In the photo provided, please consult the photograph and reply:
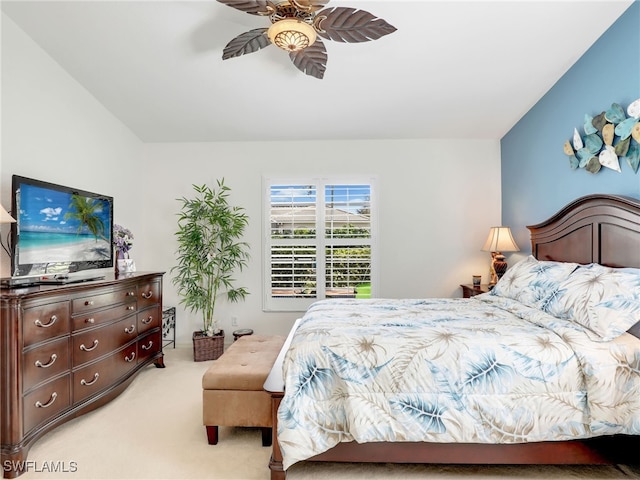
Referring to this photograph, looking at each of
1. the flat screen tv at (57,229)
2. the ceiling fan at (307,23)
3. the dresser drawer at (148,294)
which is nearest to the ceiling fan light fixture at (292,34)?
the ceiling fan at (307,23)

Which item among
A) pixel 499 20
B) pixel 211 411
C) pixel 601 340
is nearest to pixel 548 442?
pixel 601 340

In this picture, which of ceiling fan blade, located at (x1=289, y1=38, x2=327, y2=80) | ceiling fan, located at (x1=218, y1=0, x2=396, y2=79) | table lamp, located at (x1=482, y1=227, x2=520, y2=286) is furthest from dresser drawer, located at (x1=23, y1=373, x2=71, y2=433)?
table lamp, located at (x1=482, y1=227, x2=520, y2=286)

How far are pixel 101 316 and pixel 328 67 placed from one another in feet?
8.92

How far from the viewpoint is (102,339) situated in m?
2.72

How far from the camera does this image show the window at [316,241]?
439cm

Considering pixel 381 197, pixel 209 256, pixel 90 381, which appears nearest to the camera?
pixel 90 381

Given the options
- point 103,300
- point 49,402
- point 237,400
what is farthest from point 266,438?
point 103,300

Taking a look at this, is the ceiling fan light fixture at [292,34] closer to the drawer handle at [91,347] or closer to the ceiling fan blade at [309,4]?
the ceiling fan blade at [309,4]

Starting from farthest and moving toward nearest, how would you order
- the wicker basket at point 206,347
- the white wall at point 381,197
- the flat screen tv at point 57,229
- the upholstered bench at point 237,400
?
the white wall at point 381,197, the wicker basket at point 206,347, the flat screen tv at point 57,229, the upholstered bench at point 237,400

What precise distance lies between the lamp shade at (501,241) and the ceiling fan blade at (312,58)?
2.51 m

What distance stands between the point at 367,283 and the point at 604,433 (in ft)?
9.10

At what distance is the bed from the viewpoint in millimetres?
1779

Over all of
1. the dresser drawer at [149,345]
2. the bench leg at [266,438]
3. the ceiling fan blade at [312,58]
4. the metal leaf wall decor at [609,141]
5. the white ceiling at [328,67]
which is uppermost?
the white ceiling at [328,67]

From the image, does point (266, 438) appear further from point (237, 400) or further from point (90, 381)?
point (90, 381)
